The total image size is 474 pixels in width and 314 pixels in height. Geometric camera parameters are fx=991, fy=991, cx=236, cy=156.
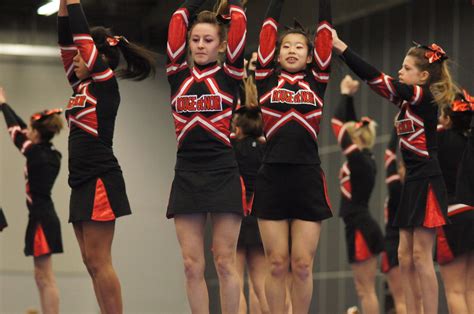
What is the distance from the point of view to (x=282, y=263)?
18.1 ft

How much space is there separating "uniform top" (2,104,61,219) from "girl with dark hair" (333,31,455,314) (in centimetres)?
310

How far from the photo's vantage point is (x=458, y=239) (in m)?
6.30

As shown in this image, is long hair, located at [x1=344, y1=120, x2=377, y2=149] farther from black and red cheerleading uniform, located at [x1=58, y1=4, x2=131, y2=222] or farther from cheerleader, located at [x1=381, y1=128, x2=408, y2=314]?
black and red cheerleading uniform, located at [x1=58, y1=4, x2=131, y2=222]

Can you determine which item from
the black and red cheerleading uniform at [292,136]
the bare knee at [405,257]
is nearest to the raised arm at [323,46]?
the black and red cheerleading uniform at [292,136]

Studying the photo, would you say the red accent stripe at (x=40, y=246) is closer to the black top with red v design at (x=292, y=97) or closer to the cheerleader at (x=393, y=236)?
the cheerleader at (x=393, y=236)

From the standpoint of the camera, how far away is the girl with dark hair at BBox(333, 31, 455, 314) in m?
5.99

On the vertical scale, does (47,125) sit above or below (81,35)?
below

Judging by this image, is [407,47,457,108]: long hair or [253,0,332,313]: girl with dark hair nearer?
[253,0,332,313]: girl with dark hair

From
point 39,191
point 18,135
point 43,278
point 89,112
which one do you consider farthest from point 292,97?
point 18,135

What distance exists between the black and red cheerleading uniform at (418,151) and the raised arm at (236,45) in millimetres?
948

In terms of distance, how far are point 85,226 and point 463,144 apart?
2.60 metres

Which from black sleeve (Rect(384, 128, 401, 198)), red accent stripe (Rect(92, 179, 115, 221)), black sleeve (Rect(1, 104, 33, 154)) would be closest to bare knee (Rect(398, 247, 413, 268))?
black sleeve (Rect(384, 128, 401, 198))

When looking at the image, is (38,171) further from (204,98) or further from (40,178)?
(204,98)

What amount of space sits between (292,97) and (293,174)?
1.43 ft
